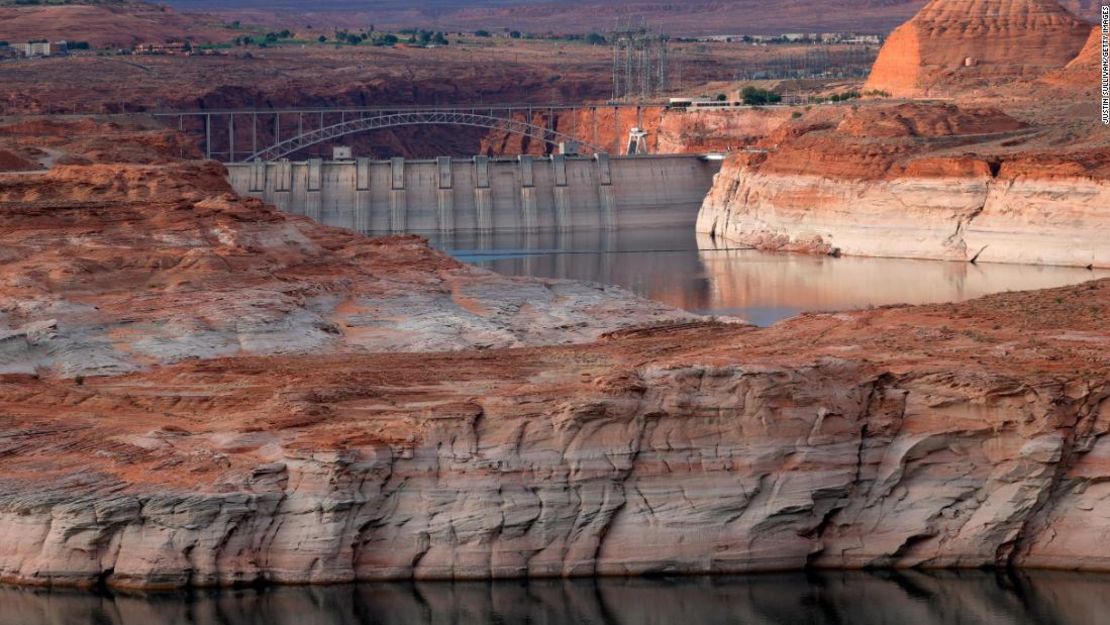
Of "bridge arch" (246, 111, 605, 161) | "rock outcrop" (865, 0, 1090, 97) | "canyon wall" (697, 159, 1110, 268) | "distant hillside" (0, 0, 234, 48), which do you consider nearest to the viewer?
"canyon wall" (697, 159, 1110, 268)

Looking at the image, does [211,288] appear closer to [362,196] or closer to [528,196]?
[362,196]

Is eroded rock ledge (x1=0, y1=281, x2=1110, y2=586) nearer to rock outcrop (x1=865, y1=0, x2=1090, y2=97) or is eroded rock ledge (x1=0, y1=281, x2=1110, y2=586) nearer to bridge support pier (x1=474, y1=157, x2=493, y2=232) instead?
bridge support pier (x1=474, y1=157, x2=493, y2=232)

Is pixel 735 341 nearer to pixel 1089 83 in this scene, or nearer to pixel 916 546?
pixel 916 546

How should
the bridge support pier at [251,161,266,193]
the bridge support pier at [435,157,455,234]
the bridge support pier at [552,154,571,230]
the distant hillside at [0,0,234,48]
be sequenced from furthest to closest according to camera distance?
1. the distant hillside at [0,0,234,48]
2. the bridge support pier at [552,154,571,230]
3. the bridge support pier at [251,161,266,193]
4. the bridge support pier at [435,157,455,234]

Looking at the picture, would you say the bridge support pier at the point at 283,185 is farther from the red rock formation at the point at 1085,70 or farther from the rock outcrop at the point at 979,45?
the rock outcrop at the point at 979,45

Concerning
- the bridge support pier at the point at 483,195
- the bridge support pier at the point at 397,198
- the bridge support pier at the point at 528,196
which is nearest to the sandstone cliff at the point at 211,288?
the bridge support pier at the point at 397,198

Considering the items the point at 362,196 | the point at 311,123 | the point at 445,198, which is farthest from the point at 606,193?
the point at 311,123

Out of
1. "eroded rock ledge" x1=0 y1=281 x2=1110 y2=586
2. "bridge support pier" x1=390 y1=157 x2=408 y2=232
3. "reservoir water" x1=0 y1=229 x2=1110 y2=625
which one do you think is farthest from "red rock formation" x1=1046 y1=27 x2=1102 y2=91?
"reservoir water" x1=0 y1=229 x2=1110 y2=625
